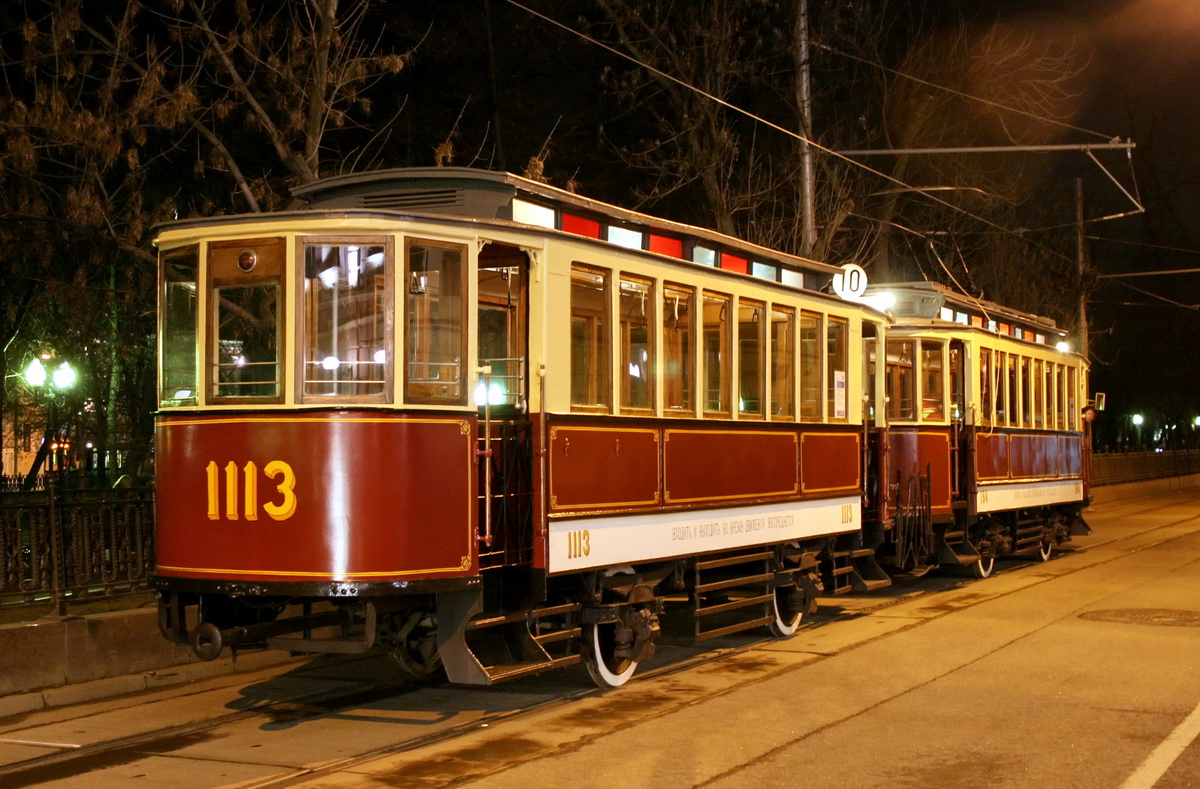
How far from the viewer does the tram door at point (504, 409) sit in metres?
8.80

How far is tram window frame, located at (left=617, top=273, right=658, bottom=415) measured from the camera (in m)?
9.91

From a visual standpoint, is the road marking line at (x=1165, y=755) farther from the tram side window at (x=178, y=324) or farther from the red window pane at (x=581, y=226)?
the tram side window at (x=178, y=324)

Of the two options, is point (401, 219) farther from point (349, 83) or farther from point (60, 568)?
point (349, 83)

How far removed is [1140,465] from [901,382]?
33.8m

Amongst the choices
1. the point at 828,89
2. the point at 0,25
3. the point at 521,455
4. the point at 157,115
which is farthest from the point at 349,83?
the point at 828,89

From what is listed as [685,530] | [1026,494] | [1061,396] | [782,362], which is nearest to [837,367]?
[782,362]

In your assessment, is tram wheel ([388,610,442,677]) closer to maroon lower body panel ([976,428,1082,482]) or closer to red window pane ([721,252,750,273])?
red window pane ([721,252,750,273])

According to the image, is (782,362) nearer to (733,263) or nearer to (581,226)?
(733,263)

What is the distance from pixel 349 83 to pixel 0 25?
12.5 feet

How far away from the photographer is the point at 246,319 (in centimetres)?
862

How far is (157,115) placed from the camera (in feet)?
41.7

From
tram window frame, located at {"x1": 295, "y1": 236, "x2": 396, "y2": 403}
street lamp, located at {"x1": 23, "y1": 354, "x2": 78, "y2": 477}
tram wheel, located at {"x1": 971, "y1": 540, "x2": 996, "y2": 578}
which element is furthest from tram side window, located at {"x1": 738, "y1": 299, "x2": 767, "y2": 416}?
street lamp, located at {"x1": 23, "y1": 354, "x2": 78, "y2": 477}

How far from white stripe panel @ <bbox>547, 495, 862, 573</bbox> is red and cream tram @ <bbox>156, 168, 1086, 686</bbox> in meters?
0.03

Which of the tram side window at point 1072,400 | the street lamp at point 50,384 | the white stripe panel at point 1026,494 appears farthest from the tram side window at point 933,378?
the street lamp at point 50,384
